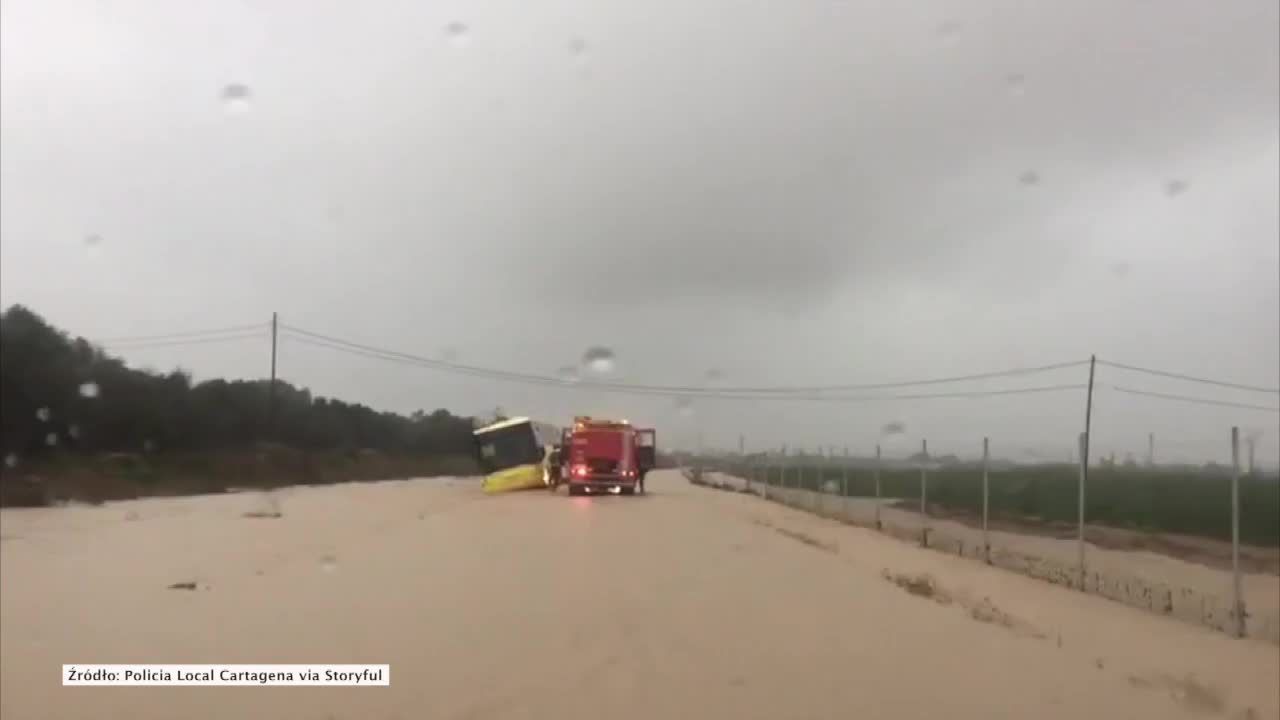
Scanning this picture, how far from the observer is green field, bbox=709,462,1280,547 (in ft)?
113

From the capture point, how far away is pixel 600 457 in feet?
142

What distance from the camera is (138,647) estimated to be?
32.8 ft

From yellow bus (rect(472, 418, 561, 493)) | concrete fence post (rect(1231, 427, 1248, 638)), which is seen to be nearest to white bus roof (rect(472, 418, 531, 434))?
yellow bus (rect(472, 418, 561, 493))

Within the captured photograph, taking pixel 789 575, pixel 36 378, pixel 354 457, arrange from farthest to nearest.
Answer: pixel 354 457, pixel 36 378, pixel 789 575

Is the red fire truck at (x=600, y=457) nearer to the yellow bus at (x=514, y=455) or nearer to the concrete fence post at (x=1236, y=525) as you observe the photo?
the yellow bus at (x=514, y=455)

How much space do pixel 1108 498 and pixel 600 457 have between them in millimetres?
18067

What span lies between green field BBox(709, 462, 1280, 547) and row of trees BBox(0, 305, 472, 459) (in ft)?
64.4

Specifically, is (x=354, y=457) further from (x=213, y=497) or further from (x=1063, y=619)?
(x=1063, y=619)

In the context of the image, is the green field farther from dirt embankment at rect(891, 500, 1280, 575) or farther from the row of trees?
the row of trees

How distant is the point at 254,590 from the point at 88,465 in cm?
3589

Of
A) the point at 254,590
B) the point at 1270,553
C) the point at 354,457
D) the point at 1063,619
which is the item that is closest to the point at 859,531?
the point at 1270,553

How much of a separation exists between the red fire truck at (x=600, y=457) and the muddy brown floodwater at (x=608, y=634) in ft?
72.8
